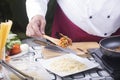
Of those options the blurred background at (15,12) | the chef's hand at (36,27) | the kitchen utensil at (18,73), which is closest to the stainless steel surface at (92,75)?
the kitchen utensil at (18,73)

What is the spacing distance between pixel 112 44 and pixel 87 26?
0.38m

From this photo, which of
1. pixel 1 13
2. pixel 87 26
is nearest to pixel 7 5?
pixel 1 13

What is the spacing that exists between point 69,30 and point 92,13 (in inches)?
7.4

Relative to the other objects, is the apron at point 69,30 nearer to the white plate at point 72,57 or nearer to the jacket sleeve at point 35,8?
the jacket sleeve at point 35,8

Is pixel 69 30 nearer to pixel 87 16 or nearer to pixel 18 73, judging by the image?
pixel 87 16

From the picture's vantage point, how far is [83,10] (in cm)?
160

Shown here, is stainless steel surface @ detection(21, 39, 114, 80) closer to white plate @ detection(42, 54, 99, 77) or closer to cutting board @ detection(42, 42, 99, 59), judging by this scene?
white plate @ detection(42, 54, 99, 77)

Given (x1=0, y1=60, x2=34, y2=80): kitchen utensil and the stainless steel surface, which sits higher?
(x1=0, y1=60, x2=34, y2=80): kitchen utensil

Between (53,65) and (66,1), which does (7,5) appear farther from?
(53,65)

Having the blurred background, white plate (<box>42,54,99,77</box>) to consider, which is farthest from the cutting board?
the blurred background

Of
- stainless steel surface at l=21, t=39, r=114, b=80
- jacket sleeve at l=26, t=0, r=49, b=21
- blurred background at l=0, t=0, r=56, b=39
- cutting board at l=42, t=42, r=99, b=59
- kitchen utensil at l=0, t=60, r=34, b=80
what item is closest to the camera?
kitchen utensil at l=0, t=60, r=34, b=80

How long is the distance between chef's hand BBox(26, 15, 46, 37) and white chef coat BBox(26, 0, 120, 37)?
0.40 ft

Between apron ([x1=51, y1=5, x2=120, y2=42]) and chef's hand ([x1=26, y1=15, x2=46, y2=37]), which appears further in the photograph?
apron ([x1=51, y1=5, x2=120, y2=42])

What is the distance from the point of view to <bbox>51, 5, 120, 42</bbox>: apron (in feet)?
5.23
